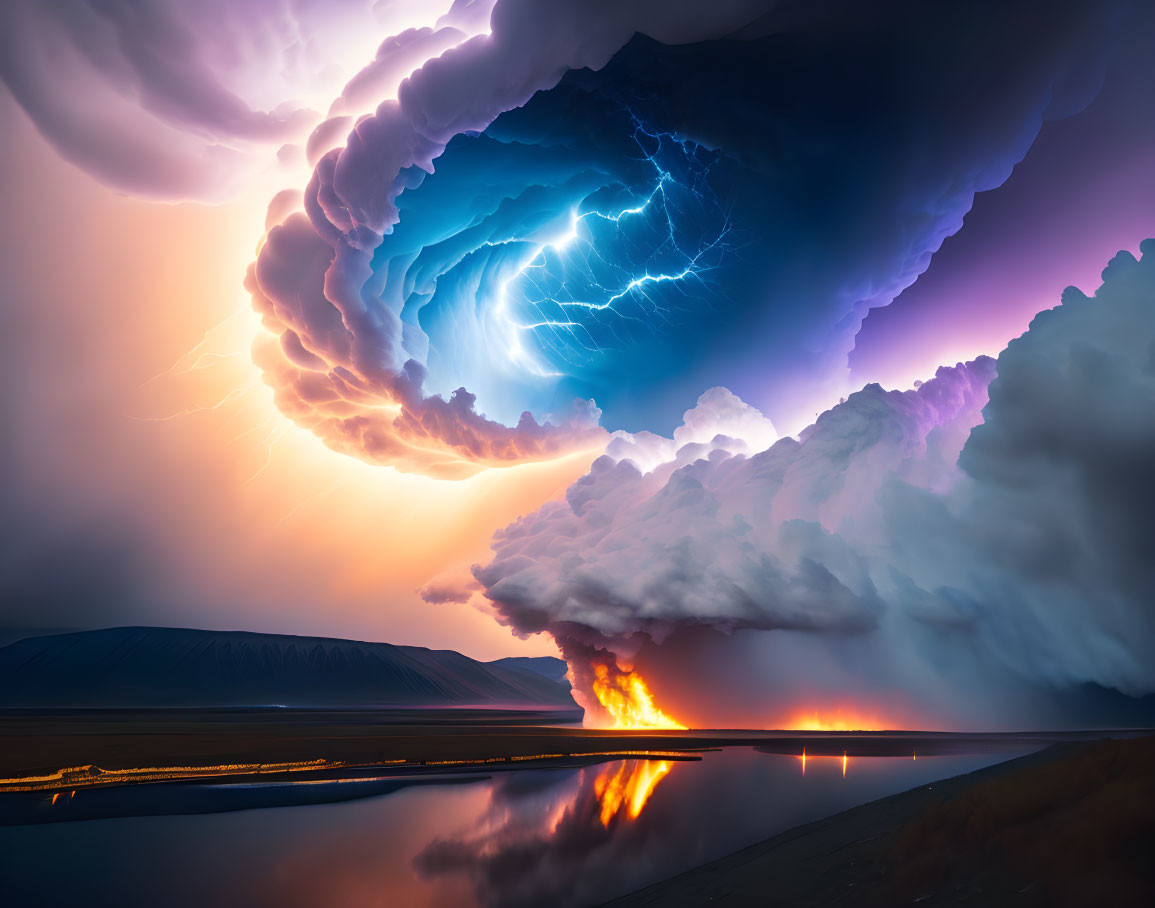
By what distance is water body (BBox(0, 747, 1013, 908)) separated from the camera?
12.8 metres

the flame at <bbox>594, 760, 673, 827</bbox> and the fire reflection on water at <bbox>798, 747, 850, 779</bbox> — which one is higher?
the fire reflection on water at <bbox>798, 747, 850, 779</bbox>

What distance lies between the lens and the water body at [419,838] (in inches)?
504

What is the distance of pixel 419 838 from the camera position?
17.5 meters

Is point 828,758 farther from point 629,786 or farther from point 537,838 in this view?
point 537,838

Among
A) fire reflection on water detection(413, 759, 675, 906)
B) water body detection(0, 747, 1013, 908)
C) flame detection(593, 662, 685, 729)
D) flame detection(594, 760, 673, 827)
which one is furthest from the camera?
flame detection(593, 662, 685, 729)

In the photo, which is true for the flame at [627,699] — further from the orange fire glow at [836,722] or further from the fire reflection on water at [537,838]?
the fire reflection on water at [537,838]

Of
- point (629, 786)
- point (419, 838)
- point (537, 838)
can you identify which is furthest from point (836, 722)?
point (419, 838)

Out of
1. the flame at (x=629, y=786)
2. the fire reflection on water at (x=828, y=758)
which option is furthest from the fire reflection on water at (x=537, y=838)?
the fire reflection on water at (x=828, y=758)

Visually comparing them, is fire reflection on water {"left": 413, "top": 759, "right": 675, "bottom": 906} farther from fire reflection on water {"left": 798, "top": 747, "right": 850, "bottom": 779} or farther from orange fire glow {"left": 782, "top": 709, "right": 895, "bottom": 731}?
orange fire glow {"left": 782, "top": 709, "right": 895, "bottom": 731}

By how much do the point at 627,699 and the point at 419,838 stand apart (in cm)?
5443

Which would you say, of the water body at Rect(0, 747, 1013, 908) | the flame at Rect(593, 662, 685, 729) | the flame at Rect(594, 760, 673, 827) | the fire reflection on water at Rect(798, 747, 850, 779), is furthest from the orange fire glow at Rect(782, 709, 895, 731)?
A: the water body at Rect(0, 747, 1013, 908)

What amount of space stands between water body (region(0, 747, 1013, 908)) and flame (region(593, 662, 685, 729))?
38481 mm

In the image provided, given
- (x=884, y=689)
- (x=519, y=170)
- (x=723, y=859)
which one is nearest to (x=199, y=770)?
(x=723, y=859)

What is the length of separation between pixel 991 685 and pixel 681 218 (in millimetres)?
44992
